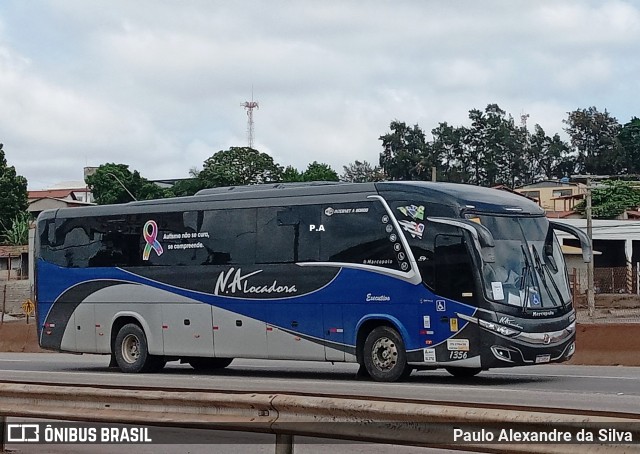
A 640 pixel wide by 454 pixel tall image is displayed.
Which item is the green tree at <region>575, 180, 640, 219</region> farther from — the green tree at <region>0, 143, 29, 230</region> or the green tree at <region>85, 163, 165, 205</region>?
the green tree at <region>0, 143, 29, 230</region>

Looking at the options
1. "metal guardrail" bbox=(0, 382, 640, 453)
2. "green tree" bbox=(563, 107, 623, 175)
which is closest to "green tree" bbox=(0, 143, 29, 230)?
"green tree" bbox=(563, 107, 623, 175)

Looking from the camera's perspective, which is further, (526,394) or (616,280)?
(616,280)

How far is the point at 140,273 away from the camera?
72.4 ft

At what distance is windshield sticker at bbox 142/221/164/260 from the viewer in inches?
864

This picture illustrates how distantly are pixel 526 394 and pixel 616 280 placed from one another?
4677 centimetres

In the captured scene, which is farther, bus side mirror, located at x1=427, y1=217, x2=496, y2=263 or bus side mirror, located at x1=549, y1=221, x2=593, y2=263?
bus side mirror, located at x1=549, y1=221, x2=593, y2=263

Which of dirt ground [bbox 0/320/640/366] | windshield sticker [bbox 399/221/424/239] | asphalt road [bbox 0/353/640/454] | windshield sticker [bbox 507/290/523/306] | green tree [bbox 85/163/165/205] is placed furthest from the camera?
green tree [bbox 85/163/165/205]

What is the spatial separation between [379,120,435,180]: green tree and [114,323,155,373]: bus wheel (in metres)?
78.5

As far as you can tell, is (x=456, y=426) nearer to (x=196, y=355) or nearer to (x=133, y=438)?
(x=133, y=438)

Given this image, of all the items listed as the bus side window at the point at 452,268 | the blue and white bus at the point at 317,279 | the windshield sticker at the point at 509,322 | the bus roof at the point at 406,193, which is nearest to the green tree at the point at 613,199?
the blue and white bus at the point at 317,279

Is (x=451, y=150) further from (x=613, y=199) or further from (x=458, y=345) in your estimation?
(x=458, y=345)

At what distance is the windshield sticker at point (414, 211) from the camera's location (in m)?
18.0

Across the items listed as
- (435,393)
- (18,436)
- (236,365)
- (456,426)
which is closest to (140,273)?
(236,365)

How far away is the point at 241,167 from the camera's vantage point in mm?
90562
